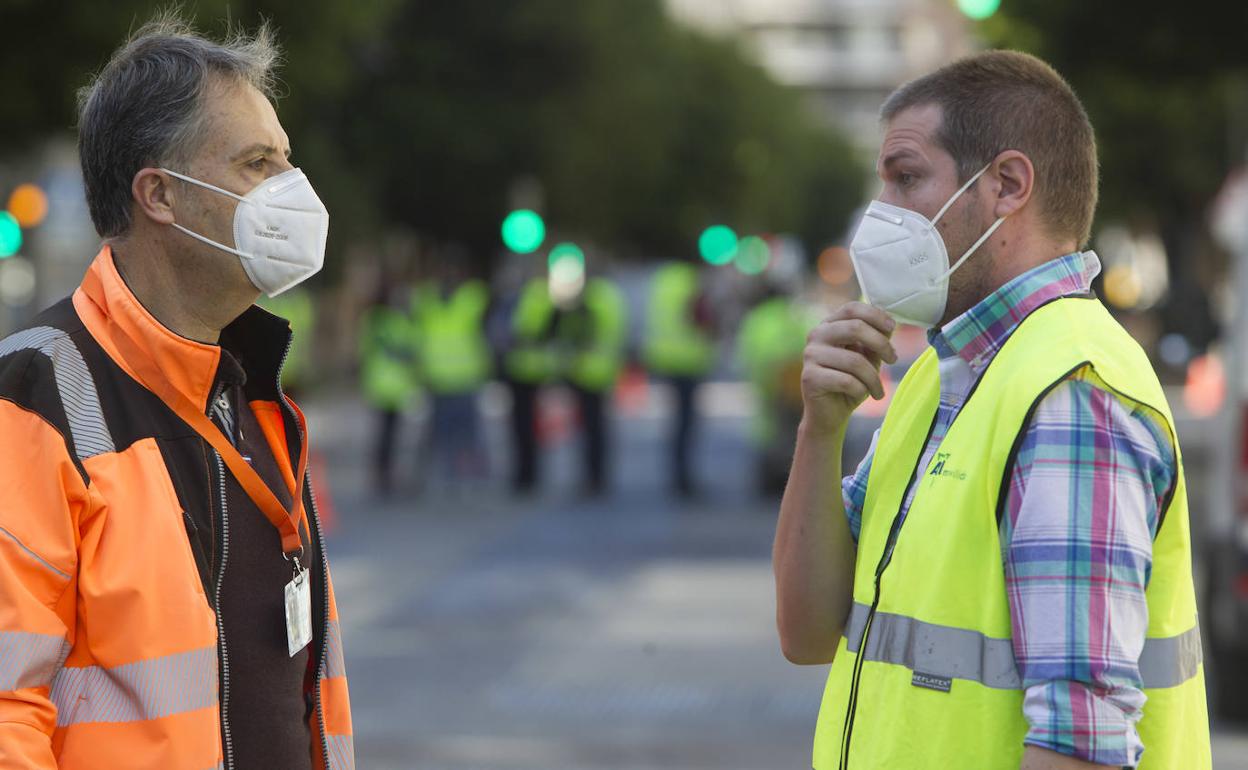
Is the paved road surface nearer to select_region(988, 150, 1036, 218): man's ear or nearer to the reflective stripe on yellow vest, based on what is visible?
the reflective stripe on yellow vest

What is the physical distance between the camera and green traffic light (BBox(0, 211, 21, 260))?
1920 centimetres

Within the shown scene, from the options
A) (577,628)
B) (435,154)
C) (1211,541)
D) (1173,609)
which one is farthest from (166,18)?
(435,154)

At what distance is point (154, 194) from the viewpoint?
3.00m

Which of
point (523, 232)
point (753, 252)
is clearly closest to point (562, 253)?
point (523, 232)

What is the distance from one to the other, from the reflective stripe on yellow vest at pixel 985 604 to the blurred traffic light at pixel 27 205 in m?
19.6

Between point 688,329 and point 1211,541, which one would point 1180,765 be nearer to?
point 1211,541

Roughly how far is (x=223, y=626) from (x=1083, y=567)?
1320 mm

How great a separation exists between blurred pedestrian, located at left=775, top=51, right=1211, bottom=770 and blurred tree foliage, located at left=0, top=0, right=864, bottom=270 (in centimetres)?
1309

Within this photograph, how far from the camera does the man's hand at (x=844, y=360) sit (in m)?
2.91

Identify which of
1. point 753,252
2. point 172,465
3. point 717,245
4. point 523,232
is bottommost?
point 172,465

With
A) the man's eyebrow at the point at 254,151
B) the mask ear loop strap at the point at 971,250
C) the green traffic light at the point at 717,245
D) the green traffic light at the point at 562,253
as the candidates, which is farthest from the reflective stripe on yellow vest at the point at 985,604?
the green traffic light at the point at 717,245

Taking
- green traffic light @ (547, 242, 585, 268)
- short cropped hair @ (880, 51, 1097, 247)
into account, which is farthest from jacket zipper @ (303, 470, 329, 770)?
green traffic light @ (547, 242, 585, 268)

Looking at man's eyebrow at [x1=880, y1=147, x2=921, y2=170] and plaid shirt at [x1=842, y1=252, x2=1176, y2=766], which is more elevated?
man's eyebrow at [x1=880, y1=147, x2=921, y2=170]

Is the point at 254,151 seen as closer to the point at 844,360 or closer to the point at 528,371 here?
the point at 844,360
